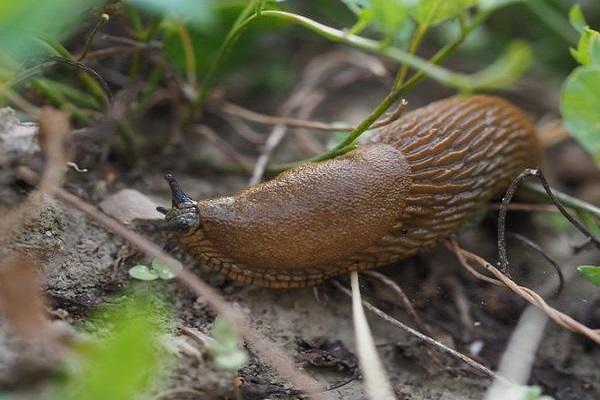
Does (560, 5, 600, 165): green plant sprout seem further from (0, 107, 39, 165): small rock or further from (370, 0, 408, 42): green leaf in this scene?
(0, 107, 39, 165): small rock

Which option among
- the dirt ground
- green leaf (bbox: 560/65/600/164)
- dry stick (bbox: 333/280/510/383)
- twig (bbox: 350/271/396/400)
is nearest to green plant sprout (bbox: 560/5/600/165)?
green leaf (bbox: 560/65/600/164)

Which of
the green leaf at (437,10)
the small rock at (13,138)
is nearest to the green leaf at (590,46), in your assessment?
the green leaf at (437,10)

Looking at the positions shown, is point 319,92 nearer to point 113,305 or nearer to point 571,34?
point 571,34

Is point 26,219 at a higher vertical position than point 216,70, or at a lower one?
lower

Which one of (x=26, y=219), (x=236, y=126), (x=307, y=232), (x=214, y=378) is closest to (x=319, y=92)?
(x=236, y=126)

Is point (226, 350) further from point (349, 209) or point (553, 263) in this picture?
point (553, 263)

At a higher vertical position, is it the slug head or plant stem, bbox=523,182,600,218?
plant stem, bbox=523,182,600,218

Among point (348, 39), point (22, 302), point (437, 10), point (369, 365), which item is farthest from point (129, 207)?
point (437, 10)
